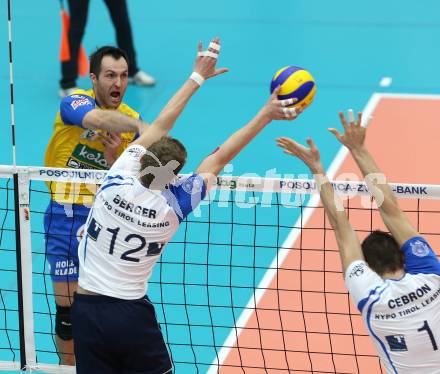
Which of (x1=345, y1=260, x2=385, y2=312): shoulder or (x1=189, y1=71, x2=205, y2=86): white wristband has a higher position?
(x1=189, y1=71, x2=205, y2=86): white wristband

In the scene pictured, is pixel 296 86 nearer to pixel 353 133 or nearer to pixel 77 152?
pixel 353 133

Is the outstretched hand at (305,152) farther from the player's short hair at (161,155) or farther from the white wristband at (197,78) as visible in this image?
the white wristband at (197,78)

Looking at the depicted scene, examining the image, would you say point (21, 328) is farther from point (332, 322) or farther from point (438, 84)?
point (438, 84)

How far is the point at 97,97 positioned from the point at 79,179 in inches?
31.5

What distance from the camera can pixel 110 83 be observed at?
21.6ft

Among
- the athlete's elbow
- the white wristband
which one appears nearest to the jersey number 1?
the white wristband

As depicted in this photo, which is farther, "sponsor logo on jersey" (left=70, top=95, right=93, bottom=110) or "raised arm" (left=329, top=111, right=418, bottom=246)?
"sponsor logo on jersey" (left=70, top=95, right=93, bottom=110)

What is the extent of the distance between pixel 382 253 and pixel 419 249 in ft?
0.77

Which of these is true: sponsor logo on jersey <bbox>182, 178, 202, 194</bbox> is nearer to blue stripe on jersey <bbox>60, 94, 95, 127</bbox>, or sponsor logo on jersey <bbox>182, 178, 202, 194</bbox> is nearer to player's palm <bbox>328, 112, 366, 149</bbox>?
player's palm <bbox>328, 112, 366, 149</bbox>

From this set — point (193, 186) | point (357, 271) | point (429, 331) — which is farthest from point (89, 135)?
point (429, 331)

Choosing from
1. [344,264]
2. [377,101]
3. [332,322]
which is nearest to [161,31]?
Answer: [377,101]

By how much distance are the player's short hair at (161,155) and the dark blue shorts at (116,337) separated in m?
0.74

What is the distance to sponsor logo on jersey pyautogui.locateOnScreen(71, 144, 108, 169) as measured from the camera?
21.4 ft

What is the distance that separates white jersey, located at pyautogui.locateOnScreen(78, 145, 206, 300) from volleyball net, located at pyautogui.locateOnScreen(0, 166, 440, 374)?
A: 2.41 feet
